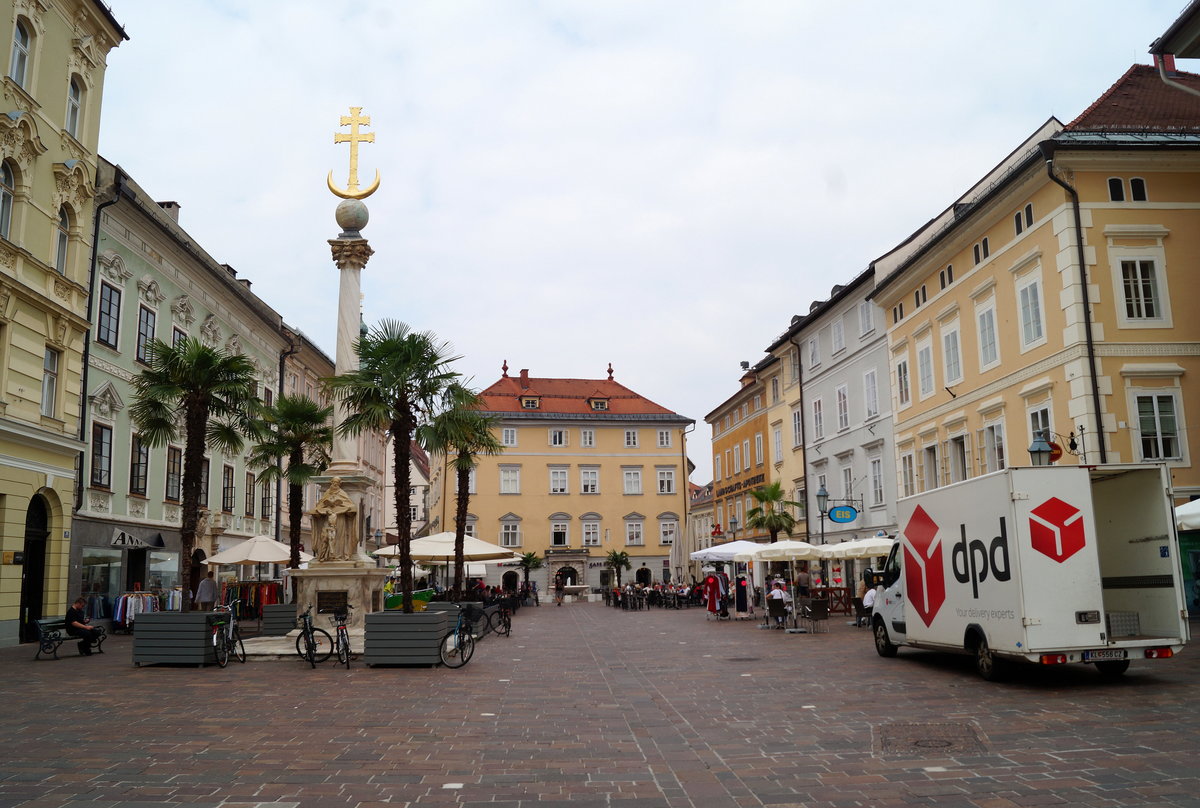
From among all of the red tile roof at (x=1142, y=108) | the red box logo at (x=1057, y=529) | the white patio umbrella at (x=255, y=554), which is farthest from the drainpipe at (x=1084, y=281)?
the white patio umbrella at (x=255, y=554)

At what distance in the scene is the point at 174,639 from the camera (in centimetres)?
1589

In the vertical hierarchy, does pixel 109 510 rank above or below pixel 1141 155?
below

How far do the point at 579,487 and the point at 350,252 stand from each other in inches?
1911

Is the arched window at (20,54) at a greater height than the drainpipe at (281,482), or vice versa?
the arched window at (20,54)

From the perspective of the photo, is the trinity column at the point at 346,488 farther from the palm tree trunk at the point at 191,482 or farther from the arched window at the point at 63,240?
the arched window at the point at 63,240

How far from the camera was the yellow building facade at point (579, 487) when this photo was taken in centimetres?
6875

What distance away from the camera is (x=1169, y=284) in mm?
23281

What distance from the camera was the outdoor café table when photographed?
107 feet

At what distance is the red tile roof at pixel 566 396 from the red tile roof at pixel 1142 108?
159ft

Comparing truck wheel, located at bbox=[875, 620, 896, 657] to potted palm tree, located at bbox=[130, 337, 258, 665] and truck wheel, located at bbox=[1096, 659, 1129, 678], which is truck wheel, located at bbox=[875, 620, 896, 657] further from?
potted palm tree, located at bbox=[130, 337, 258, 665]

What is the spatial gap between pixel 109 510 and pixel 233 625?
39.0 ft

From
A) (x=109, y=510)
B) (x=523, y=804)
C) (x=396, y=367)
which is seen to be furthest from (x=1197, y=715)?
(x=109, y=510)

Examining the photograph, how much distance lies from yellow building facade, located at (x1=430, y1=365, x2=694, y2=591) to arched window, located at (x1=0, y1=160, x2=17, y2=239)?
47335 millimetres

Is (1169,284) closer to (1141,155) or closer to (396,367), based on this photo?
(1141,155)
